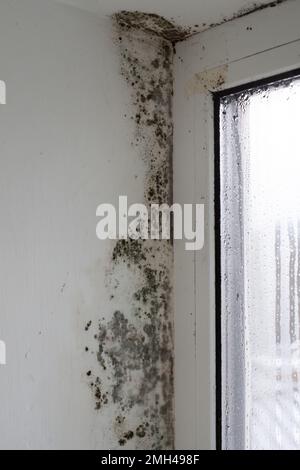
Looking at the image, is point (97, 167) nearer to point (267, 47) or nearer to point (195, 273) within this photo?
point (195, 273)

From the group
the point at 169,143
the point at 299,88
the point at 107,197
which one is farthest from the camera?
the point at 169,143

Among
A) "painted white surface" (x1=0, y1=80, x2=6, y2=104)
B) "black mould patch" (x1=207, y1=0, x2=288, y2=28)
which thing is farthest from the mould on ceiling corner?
"painted white surface" (x1=0, y1=80, x2=6, y2=104)

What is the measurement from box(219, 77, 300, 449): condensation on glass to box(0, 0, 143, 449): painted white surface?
291 millimetres

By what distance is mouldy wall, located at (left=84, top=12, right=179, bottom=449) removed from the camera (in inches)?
54.8

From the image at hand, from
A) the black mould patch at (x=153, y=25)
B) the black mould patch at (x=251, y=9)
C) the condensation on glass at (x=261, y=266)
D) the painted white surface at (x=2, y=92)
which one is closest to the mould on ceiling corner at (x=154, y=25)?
the black mould patch at (x=153, y=25)

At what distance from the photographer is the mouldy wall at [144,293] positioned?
139 centimetres

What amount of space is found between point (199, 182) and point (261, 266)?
273 mm

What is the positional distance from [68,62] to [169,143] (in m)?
0.35

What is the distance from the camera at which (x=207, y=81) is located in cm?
145

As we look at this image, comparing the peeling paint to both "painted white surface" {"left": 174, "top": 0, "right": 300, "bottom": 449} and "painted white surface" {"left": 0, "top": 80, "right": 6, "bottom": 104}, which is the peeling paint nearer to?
"painted white surface" {"left": 174, "top": 0, "right": 300, "bottom": 449}

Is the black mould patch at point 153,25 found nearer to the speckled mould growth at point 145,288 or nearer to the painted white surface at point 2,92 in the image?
the speckled mould growth at point 145,288

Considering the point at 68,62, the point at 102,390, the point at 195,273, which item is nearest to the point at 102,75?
the point at 68,62

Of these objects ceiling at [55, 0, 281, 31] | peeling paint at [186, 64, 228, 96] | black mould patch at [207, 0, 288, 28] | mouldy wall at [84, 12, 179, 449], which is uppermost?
ceiling at [55, 0, 281, 31]

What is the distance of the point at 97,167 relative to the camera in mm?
1374
